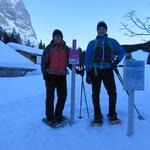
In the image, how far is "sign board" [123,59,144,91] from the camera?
5066mm

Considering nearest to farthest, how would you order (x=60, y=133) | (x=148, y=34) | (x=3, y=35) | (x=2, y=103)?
(x=60, y=133) → (x=2, y=103) → (x=148, y=34) → (x=3, y=35)

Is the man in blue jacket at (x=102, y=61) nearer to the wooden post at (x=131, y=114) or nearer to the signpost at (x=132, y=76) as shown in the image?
the wooden post at (x=131, y=114)

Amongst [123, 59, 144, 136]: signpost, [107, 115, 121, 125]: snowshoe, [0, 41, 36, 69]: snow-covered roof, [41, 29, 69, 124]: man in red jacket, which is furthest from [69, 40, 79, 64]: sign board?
[0, 41, 36, 69]: snow-covered roof

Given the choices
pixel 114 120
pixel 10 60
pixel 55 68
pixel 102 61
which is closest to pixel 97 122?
pixel 114 120

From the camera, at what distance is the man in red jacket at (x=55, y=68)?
5.82m

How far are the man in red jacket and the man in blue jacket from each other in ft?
1.55

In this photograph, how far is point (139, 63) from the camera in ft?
16.8

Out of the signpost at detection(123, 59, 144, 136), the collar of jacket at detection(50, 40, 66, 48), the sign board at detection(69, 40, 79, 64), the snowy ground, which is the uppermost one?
the collar of jacket at detection(50, 40, 66, 48)

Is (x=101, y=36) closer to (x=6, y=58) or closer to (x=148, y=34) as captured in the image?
(x=148, y=34)

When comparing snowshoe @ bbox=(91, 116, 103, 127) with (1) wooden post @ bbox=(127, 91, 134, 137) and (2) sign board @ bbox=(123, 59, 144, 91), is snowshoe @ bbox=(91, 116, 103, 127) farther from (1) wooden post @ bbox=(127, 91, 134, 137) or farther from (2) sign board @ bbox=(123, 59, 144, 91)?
(2) sign board @ bbox=(123, 59, 144, 91)

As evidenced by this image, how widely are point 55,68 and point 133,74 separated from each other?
4.98ft

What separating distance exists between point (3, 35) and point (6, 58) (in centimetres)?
3995

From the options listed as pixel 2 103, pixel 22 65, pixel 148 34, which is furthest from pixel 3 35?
pixel 2 103

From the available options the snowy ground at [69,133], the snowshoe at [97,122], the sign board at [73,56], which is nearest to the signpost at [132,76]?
the snowy ground at [69,133]
